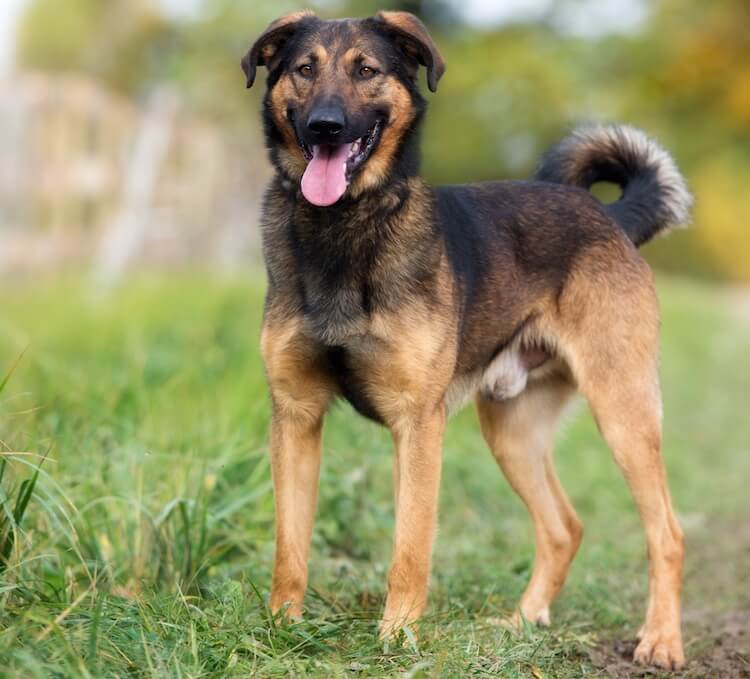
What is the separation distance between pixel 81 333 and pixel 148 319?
0.55m

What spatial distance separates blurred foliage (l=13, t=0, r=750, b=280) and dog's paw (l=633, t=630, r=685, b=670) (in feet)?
56.5

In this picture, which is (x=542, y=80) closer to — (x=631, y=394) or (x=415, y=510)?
(x=631, y=394)

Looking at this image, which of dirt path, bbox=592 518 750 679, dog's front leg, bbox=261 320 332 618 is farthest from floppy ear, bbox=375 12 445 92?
dirt path, bbox=592 518 750 679

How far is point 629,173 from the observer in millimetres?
5418

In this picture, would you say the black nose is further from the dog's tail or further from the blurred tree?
the blurred tree

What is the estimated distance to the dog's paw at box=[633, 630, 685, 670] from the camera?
4400mm

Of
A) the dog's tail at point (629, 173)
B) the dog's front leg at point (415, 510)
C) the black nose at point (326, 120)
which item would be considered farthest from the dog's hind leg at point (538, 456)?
the black nose at point (326, 120)

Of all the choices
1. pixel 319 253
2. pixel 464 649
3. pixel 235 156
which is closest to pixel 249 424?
pixel 319 253

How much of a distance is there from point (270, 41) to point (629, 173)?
6.34 ft

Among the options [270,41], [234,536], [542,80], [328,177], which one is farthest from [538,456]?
[542,80]

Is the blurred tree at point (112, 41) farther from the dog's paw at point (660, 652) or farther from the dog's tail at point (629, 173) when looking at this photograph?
the dog's paw at point (660, 652)

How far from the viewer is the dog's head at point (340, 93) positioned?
4.04 m

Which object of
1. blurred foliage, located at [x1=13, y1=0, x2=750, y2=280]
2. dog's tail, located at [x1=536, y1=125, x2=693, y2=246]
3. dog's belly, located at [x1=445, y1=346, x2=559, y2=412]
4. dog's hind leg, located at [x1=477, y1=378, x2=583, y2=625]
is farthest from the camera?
blurred foliage, located at [x1=13, y1=0, x2=750, y2=280]

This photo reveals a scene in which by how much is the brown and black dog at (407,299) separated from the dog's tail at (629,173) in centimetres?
31
